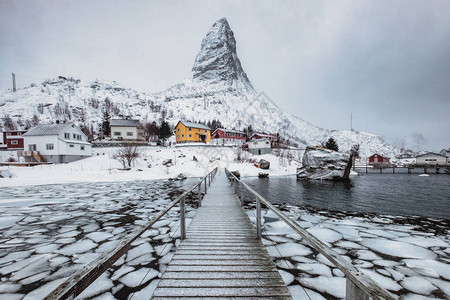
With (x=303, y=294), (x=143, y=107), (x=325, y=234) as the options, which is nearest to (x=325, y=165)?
(x=325, y=234)

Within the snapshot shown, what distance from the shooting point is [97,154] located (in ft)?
104

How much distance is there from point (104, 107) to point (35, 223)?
4721 inches

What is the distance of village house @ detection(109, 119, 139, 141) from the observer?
4038cm

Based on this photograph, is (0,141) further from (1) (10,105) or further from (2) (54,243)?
(1) (10,105)

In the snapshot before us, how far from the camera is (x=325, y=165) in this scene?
967 inches

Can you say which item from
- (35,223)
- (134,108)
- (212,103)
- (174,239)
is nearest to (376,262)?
(174,239)

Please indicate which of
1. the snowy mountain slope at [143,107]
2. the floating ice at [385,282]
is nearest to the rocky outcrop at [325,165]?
the floating ice at [385,282]

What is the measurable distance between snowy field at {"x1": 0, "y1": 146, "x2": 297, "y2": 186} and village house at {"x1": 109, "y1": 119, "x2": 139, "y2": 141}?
8.36m

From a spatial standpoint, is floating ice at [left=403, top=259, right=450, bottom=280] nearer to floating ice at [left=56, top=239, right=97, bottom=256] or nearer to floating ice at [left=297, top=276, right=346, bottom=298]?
floating ice at [left=297, top=276, right=346, bottom=298]

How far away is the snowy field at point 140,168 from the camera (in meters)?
18.2

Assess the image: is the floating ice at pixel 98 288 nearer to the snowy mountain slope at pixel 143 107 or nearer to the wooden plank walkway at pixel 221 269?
the wooden plank walkway at pixel 221 269

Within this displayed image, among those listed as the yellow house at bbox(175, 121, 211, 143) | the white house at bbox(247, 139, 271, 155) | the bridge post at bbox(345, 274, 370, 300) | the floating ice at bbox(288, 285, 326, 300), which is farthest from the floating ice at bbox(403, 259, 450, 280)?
the yellow house at bbox(175, 121, 211, 143)

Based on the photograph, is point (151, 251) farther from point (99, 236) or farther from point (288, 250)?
point (288, 250)

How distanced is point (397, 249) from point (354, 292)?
192 inches
